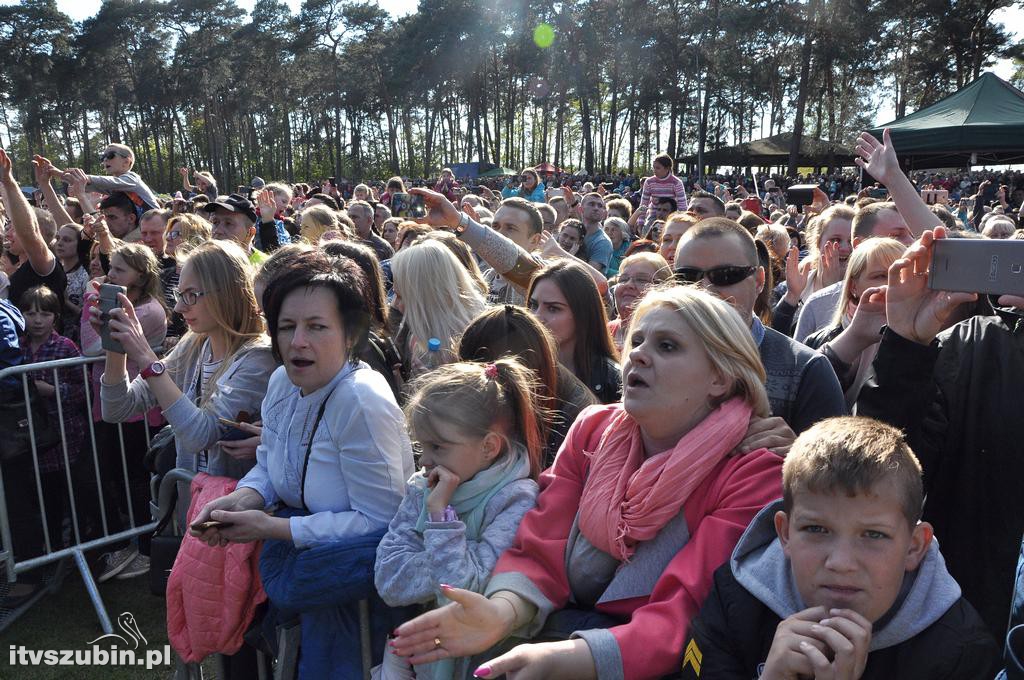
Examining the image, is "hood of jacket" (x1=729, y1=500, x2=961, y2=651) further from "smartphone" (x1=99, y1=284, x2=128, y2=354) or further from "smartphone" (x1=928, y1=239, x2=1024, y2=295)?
"smartphone" (x1=99, y1=284, x2=128, y2=354)

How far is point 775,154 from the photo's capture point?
150ft

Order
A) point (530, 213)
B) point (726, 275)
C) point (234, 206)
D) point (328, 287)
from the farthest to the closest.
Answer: point (234, 206) → point (530, 213) → point (726, 275) → point (328, 287)

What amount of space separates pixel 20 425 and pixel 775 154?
46.9 metres

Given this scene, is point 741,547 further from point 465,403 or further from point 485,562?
point 465,403

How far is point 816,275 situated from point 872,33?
42.7 meters

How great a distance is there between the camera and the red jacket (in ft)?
5.58

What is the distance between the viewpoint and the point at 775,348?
8.17 feet

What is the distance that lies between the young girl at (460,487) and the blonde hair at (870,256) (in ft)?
5.91

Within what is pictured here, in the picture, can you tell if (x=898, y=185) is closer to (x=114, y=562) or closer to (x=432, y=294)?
(x=432, y=294)

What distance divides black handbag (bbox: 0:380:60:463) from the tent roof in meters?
45.1

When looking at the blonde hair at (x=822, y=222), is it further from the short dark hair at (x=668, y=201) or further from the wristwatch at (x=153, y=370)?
the short dark hair at (x=668, y=201)

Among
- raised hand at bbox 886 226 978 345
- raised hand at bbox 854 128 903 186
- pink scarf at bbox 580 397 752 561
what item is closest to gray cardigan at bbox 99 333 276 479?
pink scarf at bbox 580 397 752 561

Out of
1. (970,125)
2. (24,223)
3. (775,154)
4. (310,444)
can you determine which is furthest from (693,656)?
(775,154)

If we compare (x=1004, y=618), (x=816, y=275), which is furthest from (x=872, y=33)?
(x=1004, y=618)
